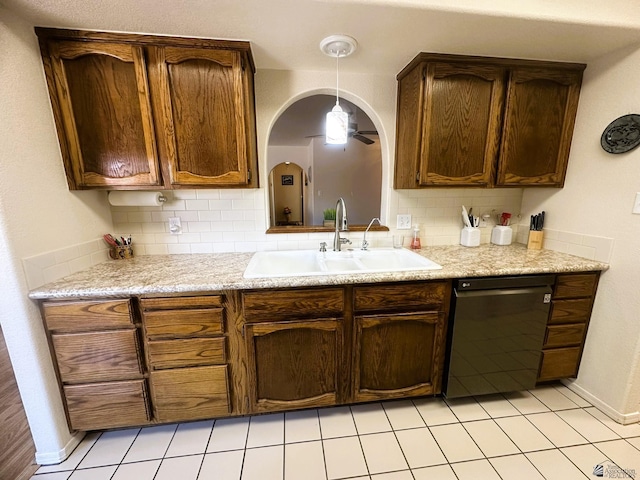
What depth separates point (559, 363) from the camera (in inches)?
67.1

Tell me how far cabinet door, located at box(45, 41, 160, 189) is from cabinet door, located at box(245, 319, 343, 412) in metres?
1.13

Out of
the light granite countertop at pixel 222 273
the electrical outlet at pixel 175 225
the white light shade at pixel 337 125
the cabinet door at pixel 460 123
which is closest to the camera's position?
the light granite countertop at pixel 222 273

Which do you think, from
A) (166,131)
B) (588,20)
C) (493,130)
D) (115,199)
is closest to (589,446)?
(493,130)

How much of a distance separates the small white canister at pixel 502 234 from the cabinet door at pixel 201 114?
1946mm

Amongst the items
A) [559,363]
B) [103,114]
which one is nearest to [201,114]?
[103,114]

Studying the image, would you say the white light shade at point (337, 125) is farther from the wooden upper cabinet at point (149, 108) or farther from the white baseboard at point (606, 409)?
the white baseboard at point (606, 409)

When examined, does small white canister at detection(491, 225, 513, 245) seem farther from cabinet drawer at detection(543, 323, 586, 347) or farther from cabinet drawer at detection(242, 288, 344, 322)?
cabinet drawer at detection(242, 288, 344, 322)

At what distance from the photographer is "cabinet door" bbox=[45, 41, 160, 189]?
1.36 m

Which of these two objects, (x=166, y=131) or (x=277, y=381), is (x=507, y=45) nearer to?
(x=166, y=131)

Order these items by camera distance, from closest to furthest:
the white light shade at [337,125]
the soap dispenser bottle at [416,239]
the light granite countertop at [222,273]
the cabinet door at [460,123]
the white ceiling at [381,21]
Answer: the white ceiling at [381,21], the light granite countertop at [222,273], the white light shade at [337,125], the cabinet door at [460,123], the soap dispenser bottle at [416,239]

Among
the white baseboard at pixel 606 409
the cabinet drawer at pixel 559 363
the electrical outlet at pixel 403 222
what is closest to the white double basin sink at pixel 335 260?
the electrical outlet at pixel 403 222

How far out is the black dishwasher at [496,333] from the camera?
149cm

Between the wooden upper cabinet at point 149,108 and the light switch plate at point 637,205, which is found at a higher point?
the wooden upper cabinet at point 149,108

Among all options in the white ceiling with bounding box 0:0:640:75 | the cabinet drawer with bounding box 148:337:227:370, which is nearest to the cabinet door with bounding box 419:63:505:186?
the white ceiling with bounding box 0:0:640:75
